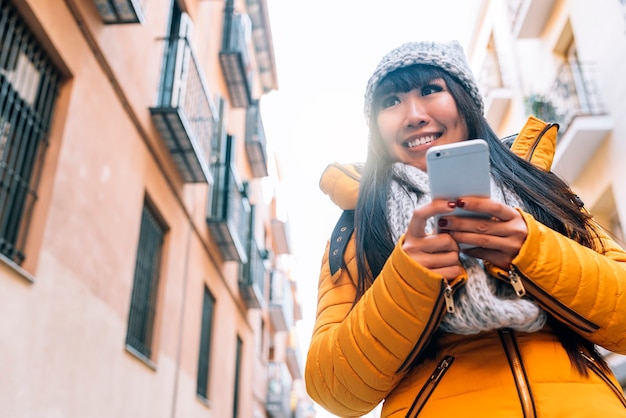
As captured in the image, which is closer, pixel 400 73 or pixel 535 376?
pixel 535 376

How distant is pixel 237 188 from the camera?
1144 centimetres

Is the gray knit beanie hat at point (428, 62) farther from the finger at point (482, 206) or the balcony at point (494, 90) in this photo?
the balcony at point (494, 90)

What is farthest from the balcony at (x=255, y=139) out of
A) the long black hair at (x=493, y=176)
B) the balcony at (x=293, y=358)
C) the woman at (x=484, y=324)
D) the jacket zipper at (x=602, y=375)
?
the jacket zipper at (x=602, y=375)

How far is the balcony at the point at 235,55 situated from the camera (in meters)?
11.6

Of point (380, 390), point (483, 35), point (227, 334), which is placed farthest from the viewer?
point (483, 35)

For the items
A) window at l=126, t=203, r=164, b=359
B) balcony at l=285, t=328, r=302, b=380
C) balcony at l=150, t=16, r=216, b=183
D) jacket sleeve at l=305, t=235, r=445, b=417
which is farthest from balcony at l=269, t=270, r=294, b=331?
jacket sleeve at l=305, t=235, r=445, b=417

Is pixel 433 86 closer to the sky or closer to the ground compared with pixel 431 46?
closer to the ground

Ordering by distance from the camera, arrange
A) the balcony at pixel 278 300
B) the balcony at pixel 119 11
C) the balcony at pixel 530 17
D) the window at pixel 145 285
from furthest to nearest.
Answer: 1. the balcony at pixel 278 300
2. the balcony at pixel 530 17
3. the window at pixel 145 285
4. the balcony at pixel 119 11

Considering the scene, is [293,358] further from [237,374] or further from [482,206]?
[482,206]

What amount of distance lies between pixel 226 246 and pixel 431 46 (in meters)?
9.33

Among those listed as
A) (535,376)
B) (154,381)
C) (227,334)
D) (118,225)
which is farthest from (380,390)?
(227,334)

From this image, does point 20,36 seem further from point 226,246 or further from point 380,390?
point 226,246

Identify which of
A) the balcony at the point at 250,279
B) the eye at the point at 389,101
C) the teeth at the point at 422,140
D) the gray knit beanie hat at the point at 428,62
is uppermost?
the balcony at the point at 250,279

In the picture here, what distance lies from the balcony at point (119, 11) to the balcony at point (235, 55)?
5746 mm
